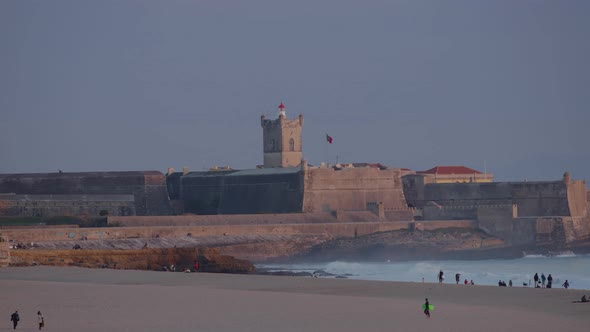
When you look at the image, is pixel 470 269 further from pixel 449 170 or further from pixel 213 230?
pixel 449 170

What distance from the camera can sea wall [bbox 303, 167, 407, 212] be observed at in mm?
66312

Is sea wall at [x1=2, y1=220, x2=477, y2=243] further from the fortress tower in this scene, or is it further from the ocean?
the fortress tower

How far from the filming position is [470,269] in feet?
166

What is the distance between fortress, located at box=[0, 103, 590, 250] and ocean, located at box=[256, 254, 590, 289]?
4794mm

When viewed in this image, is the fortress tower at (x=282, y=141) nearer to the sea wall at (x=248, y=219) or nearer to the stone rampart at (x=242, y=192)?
the stone rampart at (x=242, y=192)

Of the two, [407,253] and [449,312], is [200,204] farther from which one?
[449,312]

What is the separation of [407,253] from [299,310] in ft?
101

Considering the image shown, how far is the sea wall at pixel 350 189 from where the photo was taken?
218 ft

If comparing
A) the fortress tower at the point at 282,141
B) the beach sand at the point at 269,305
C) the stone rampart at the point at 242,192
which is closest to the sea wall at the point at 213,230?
the stone rampart at the point at 242,192

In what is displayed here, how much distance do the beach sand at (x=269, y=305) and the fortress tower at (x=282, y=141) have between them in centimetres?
3565

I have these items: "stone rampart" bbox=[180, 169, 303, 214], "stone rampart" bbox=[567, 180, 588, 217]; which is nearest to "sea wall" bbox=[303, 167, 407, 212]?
"stone rampart" bbox=[180, 169, 303, 214]

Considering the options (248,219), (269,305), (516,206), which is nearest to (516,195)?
(516,206)

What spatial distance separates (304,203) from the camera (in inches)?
2589

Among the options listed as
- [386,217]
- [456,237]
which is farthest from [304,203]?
[456,237]
